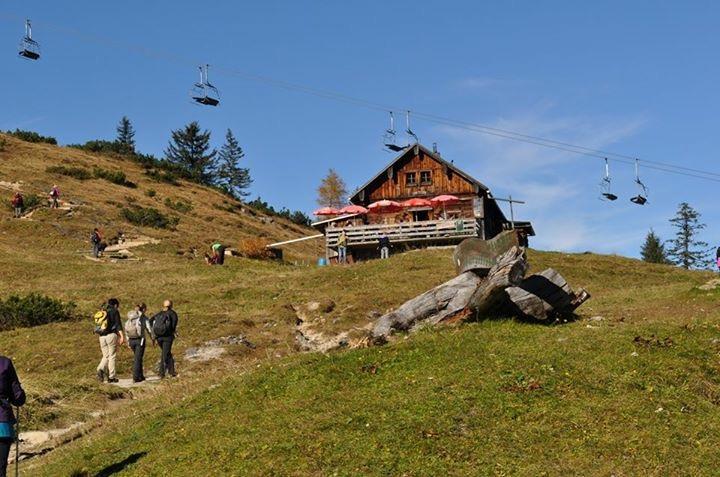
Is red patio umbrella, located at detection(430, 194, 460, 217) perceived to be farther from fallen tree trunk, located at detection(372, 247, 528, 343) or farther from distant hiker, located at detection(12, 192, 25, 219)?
fallen tree trunk, located at detection(372, 247, 528, 343)

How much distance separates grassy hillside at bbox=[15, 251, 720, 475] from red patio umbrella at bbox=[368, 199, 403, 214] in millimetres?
35130

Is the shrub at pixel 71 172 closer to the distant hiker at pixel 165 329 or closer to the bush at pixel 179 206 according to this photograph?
the bush at pixel 179 206

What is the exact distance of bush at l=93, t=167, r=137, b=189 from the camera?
251ft

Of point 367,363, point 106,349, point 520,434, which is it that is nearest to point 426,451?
point 520,434

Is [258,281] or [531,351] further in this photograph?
[258,281]

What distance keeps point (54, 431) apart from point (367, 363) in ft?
22.3

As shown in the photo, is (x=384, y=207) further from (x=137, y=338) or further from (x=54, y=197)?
(x=137, y=338)

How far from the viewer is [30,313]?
30953 mm

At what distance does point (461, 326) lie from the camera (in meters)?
18.2

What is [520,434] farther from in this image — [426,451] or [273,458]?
[273,458]

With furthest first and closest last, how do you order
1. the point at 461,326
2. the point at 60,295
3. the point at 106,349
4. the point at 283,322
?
the point at 60,295
the point at 283,322
the point at 106,349
the point at 461,326

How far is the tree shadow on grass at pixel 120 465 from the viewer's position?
12.1 meters

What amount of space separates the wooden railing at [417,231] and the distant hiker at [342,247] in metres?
0.33

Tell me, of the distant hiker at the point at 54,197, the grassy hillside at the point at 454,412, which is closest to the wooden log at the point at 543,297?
the grassy hillside at the point at 454,412
